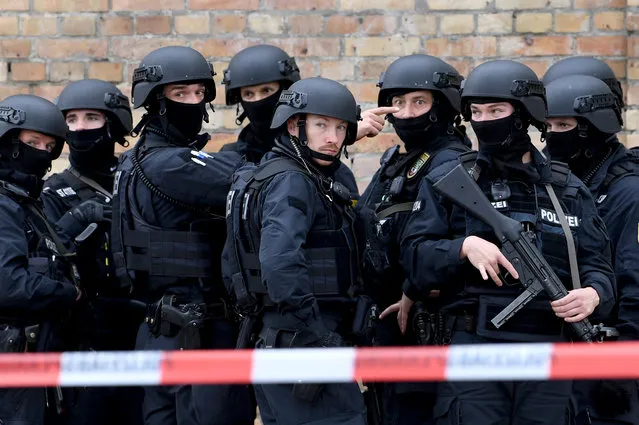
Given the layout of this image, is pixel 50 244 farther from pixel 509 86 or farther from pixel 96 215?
pixel 509 86

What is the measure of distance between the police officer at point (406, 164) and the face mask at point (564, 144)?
445mm

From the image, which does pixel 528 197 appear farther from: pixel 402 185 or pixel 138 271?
pixel 138 271

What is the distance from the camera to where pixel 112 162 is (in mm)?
7137

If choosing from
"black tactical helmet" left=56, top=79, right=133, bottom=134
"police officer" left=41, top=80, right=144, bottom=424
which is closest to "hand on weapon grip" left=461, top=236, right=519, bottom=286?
"police officer" left=41, top=80, right=144, bottom=424

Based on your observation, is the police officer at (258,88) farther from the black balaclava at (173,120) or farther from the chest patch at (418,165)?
the chest patch at (418,165)

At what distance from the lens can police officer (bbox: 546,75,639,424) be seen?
230 inches

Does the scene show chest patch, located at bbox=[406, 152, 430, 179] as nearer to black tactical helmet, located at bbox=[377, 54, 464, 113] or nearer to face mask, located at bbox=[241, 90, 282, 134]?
black tactical helmet, located at bbox=[377, 54, 464, 113]

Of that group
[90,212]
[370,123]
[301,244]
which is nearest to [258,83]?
[370,123]

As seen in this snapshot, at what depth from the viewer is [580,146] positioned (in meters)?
6.39

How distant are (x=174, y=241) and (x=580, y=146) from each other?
2.03 metres

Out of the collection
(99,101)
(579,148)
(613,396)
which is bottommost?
Result: (613,396)

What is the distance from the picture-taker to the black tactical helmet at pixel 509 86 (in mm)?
5547

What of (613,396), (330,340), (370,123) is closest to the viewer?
(330,340)

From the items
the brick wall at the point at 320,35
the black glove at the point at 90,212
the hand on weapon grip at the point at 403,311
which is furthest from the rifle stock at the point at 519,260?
the brick wall at the point at 320,35
